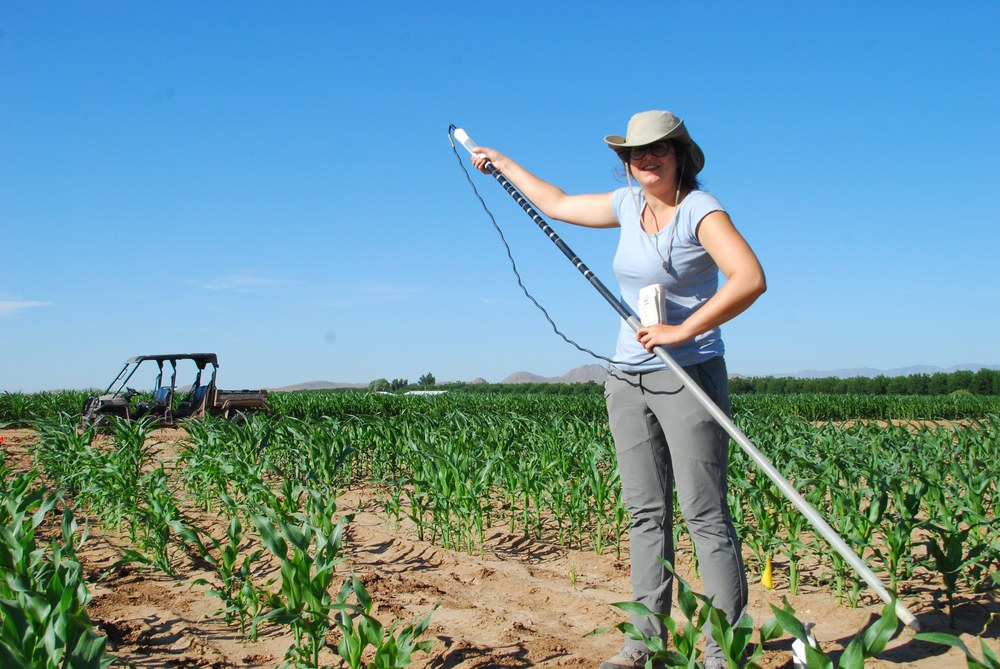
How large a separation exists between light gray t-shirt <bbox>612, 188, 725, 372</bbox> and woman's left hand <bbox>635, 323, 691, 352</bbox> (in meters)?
0.12

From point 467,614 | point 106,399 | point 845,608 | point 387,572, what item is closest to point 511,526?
point 387,572

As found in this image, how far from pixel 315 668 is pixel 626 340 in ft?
5.40

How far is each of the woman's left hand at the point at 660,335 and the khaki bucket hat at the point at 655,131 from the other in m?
0.66

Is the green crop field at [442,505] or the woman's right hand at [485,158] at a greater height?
the woman's right hand at [485,158]

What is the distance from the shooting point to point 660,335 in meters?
2.78

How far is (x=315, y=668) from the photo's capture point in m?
2.85

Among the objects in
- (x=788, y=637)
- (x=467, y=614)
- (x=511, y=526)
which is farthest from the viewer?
(x=511, y=526)

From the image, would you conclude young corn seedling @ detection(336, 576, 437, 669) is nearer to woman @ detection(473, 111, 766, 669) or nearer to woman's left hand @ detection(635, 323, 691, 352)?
woman @ detection(473, 111, 766, 669)

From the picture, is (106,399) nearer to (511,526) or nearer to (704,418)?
(511,526)

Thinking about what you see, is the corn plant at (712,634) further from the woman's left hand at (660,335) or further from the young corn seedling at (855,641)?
the woman's left hand at (660,335)

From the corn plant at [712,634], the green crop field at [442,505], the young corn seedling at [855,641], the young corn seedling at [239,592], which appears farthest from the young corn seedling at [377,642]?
the young corn seedling at [855,641]

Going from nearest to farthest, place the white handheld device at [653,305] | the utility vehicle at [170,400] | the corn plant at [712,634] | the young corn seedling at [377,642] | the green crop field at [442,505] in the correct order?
the corn plant at [712,634]
the young corn seedling at [377,642]
the white handheld device at [653,305]
the green crop field at [442,505]
the utility vehicle at [170,400]

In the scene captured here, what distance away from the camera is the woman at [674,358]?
9.00 feet

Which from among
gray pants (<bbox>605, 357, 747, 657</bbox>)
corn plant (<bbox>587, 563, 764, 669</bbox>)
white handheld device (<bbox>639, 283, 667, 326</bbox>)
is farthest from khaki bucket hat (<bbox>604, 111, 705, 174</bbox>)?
corn plant (<bbox>587, 563, 764, 669</bbox>)
